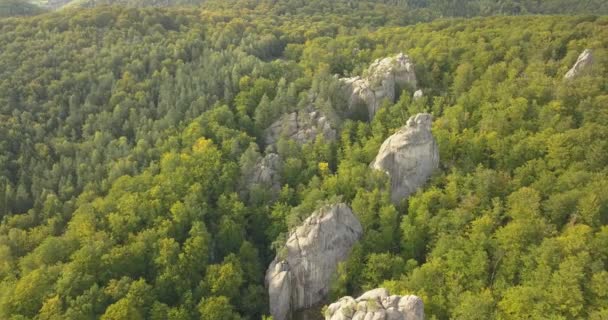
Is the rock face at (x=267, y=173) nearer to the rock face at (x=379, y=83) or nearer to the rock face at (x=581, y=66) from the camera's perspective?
the rock face at (x=379, y=83)

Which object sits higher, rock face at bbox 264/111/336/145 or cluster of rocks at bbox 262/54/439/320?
rock face at bbox 264/111/336/145

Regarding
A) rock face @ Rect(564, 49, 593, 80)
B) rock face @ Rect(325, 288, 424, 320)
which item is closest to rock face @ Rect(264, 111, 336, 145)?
rock face @ Rect(325, 288, 424, 320)

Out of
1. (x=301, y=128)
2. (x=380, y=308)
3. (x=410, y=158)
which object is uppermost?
(x=301, y=128)

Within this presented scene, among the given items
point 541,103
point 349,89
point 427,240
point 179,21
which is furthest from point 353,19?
point 427,240

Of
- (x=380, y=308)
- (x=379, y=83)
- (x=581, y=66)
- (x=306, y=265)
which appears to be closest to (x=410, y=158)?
(x=379, y=83)

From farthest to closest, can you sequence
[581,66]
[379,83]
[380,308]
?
[379,83] → [581,66] → [380,308]

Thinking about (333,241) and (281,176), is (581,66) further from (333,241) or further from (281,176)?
(281,176)

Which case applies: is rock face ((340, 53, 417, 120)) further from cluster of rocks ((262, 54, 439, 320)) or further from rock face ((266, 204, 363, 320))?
rock face ((266, 204, 363, 320))

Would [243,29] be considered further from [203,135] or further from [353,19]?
[203,135]
